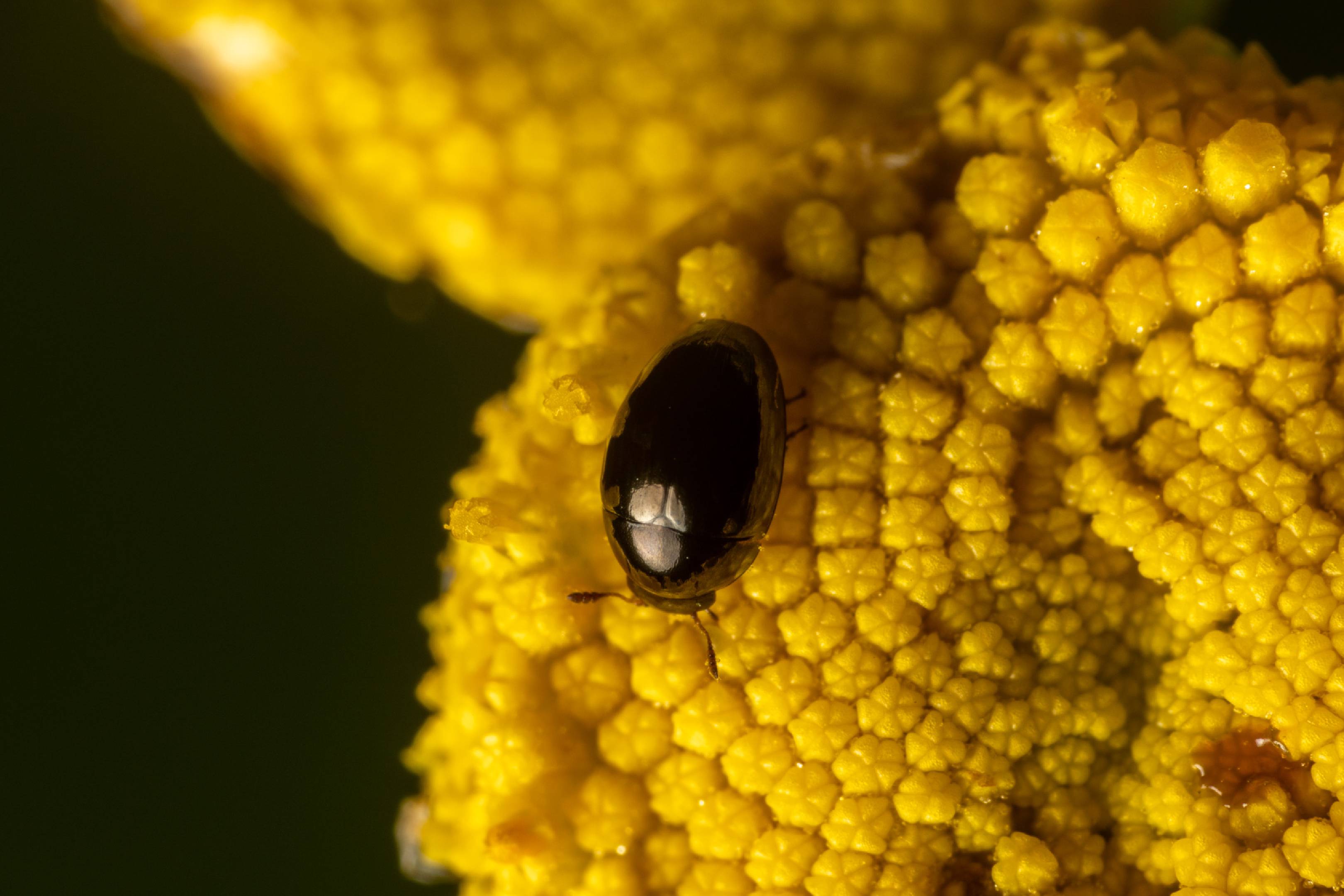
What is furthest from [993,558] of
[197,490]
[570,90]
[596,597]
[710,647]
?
[197,490]

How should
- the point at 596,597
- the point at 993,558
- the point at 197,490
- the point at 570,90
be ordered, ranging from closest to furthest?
the point at 993,558
the point at 596,597
the point at 570,90
the point at 197,490

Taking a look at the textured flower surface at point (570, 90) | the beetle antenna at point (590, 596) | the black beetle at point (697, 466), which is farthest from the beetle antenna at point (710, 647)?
the textured flower surface at point (570, 90)

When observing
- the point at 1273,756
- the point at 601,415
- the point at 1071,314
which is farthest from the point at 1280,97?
the point at 601,415

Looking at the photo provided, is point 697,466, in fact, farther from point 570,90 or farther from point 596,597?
point 570,90

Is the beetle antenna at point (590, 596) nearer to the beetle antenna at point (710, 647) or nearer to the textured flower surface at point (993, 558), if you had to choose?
the textured flower surface at point (993, 558)

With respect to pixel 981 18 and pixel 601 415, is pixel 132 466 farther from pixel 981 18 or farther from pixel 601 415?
pixel 981 18

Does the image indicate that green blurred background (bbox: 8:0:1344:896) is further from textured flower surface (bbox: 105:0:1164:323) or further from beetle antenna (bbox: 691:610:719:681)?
beetle antenna (bbox: 691:610:719:681)

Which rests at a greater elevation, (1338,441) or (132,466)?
(1338,441)

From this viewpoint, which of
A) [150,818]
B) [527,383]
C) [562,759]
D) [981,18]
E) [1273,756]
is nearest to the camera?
[1273,756]
